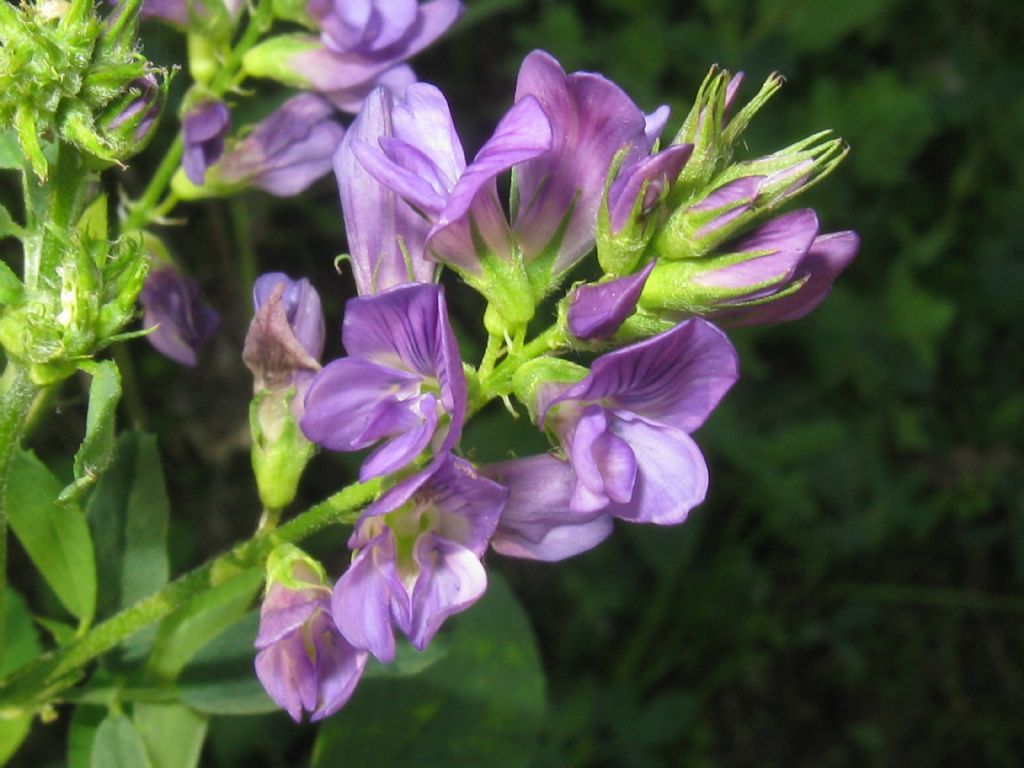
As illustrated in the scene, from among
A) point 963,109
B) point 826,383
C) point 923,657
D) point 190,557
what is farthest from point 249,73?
point 923,657

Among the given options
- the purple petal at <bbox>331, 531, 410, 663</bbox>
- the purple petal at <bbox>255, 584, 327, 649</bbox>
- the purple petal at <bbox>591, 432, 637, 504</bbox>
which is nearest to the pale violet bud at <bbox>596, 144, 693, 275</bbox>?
the purple petal at <bbox>591, 432, 637, 504</bbox>

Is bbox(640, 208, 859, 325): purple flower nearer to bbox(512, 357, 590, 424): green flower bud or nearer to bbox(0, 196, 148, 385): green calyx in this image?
bbox(512, 357, 590, 424): green flower bud

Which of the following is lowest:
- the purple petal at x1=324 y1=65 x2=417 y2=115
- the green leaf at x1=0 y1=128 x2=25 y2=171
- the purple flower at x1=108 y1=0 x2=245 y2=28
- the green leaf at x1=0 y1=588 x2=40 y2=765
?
the green leaf at x1=0 y1=588 x2=40 y2=765

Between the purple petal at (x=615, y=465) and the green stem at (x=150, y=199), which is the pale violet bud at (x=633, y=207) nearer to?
the purple petal at (x=615, y=465)

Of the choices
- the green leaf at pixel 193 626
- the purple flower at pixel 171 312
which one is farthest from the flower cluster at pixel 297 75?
the green leaf at pixel 193 626

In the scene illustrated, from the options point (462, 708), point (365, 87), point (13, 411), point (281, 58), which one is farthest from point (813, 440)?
point (13, 411)

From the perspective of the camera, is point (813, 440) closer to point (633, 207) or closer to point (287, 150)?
point (287, 150)

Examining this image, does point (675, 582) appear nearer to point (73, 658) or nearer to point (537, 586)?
point (537, 586)
